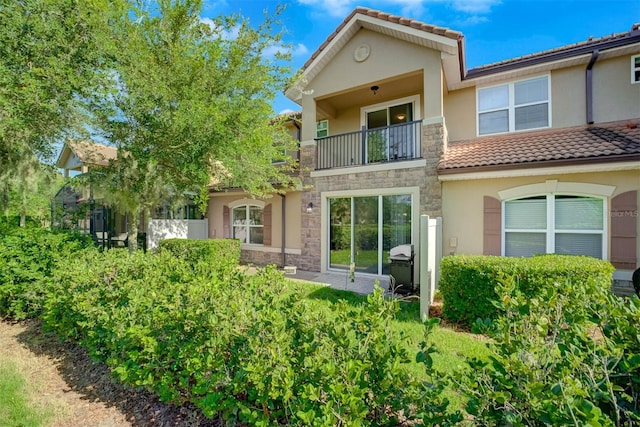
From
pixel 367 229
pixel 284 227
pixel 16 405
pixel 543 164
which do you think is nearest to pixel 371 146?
pixel 367 229

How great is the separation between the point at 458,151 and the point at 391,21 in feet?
16.2

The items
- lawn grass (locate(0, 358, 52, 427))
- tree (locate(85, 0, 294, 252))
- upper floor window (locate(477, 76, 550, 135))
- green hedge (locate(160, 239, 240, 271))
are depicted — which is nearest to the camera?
lawn grass (locate(0, 358, 52, 427))

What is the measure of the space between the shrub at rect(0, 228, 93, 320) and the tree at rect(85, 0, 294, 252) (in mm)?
2186

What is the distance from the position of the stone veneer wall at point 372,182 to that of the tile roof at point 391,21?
2.70m

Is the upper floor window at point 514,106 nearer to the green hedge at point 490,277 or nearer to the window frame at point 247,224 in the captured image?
the green hedge at point 490,277

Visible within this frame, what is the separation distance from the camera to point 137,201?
29.1 feet

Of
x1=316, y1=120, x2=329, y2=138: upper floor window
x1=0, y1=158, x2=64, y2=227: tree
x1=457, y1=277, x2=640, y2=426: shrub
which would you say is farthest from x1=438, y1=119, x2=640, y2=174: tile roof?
x1=0, y1=158, x2=64, y2=227: tree

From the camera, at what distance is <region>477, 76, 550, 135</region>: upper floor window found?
32.6 feet

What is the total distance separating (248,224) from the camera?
1433 centimetres

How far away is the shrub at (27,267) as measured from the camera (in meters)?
6.41

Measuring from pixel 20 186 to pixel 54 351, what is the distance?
6.37m

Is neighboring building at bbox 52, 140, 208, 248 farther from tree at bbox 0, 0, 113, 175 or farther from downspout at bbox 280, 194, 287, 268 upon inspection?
downspout at bbox 280, 194, 287, 268

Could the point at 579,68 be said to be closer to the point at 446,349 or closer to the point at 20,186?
the point at 446,349

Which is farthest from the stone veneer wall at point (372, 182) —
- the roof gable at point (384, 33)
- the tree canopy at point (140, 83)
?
the tree canopy at point (140, 83)
